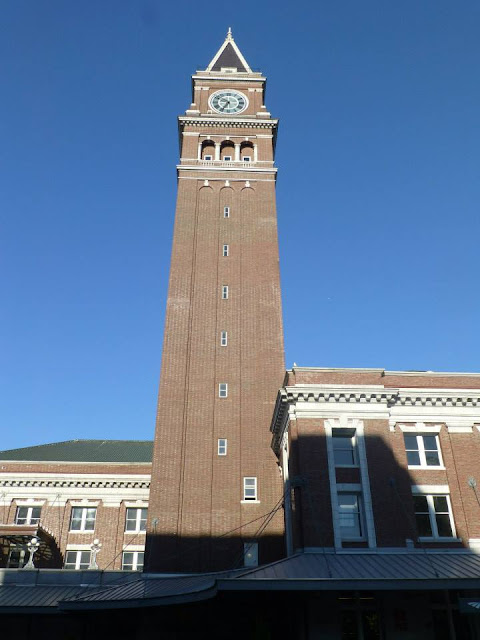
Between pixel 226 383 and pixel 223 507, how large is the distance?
8.26 meters

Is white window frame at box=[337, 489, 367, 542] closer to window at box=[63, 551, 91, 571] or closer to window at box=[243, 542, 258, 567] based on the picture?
window at box=[243, 542, 258, 567]

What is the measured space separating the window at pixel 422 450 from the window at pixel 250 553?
10.6 m

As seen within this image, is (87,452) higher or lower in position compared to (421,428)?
higher

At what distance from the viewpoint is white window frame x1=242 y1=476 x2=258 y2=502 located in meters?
35.9

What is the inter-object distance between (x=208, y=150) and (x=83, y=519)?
106 ft

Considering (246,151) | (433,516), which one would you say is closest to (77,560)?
(433,516)

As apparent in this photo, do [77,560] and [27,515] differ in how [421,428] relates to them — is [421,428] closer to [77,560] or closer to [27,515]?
[77,560]

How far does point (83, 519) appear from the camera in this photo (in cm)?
4481

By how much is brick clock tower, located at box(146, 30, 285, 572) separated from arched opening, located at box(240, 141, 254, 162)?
0.55 feet

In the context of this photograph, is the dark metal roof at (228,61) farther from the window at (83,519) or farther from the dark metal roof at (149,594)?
the dark metal roof at (149,594)

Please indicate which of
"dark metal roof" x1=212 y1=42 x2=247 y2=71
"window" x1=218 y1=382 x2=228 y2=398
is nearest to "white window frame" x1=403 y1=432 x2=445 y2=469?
"window" x1=218 y1=382 x2=228 y2=398

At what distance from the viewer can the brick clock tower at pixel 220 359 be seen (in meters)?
34.7

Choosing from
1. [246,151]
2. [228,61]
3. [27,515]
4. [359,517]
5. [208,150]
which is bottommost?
[359,517]

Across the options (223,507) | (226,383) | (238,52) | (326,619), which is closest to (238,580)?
(326,619)
